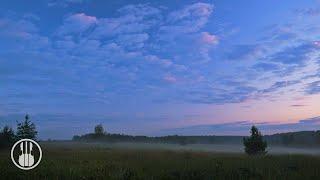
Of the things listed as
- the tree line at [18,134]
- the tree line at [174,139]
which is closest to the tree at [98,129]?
the tree line at [174,139]

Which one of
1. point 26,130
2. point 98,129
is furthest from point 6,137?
point 98,129

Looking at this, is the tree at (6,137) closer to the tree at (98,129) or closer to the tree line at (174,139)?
the tree line at (174,139)

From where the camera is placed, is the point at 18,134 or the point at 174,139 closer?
the point at 18,134

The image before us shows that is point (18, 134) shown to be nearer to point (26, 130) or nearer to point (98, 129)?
point (26, 130)

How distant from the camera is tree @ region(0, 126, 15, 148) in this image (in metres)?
50.6

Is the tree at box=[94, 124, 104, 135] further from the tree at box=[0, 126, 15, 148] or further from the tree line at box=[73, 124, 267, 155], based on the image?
the tree at box=[0, 126, 15, 148]

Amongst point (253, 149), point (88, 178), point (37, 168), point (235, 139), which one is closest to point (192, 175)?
point (88, 178)

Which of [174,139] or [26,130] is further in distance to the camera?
[174,139]

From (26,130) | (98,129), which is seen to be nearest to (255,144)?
(26,130)

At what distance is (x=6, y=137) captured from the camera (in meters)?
51.5

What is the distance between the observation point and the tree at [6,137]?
50.6 metres

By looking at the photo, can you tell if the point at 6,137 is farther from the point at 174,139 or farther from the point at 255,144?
the point at 174,139

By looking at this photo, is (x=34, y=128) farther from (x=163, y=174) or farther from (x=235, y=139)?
(x=235, y=139)

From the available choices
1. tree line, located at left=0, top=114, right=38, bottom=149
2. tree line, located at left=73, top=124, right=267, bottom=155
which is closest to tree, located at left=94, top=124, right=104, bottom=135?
tree line, located at left=73, top=124, right=267, bottom=155
